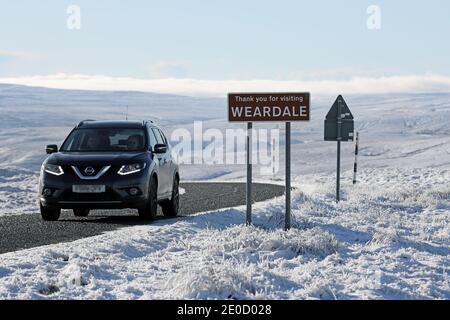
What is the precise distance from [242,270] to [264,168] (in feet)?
199

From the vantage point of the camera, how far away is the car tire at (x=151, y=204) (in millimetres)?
13641

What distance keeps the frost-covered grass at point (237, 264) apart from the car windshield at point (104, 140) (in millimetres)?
1651

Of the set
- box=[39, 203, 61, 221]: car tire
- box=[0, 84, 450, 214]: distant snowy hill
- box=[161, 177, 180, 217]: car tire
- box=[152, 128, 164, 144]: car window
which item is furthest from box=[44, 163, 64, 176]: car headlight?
box=[0, 84, 450, 214]: distant snowy hill

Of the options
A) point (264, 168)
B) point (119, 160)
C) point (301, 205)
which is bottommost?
point (264, 168)

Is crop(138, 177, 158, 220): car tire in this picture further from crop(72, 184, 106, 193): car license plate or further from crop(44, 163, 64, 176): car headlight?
crop(44, 163, 64, 176): car headlight

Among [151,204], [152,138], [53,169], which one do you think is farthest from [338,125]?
[53,169]

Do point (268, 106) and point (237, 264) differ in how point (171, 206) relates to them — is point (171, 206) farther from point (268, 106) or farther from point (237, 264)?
point (237, 264)

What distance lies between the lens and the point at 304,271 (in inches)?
327

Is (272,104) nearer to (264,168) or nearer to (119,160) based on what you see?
(119,160)

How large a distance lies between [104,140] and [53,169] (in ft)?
4.45

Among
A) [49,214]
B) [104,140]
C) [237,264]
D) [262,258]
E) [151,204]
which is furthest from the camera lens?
[104,140]

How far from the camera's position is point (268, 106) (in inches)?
454

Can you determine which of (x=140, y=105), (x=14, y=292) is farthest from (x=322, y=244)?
(x=140, y=105)

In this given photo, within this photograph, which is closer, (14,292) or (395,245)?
(14,292)
